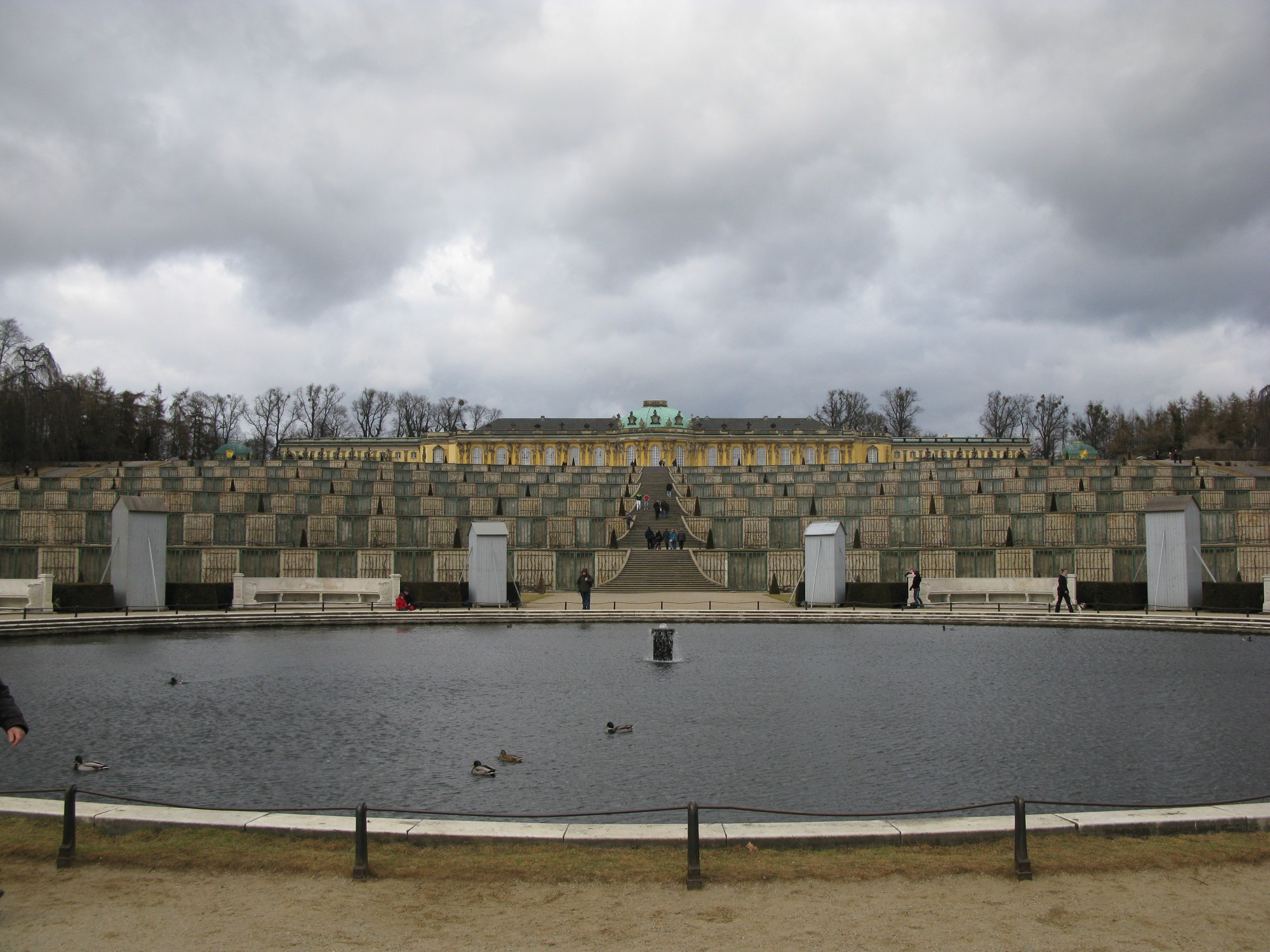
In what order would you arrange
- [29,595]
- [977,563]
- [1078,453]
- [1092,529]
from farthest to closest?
1. [1078,453]
2. [1092,529]
3. [977,563]
4. [29,595]

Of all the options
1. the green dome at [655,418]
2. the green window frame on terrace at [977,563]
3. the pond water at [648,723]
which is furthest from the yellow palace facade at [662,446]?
the pond water at [648,723]

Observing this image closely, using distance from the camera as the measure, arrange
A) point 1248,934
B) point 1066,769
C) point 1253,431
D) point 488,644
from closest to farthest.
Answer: point 1248,934 < point 1066,769 < point 488,644 < point 1253,431

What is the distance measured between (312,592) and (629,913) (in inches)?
1407

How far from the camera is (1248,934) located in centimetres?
849

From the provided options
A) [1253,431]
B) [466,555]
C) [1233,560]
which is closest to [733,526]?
[466,555]

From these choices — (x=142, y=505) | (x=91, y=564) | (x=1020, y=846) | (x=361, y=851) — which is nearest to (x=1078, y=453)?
(x=142, y=505)

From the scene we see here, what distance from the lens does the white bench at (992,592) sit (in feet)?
138

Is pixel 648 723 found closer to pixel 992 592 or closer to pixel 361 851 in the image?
pixel 361 851

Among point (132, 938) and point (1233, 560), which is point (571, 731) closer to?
point (132, 938)

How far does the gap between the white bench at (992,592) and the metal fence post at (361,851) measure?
34.9 meters

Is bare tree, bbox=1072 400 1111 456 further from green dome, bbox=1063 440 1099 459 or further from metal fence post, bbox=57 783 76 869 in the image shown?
metal fence post, bbox=57 783 76 869

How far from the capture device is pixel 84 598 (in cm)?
3866

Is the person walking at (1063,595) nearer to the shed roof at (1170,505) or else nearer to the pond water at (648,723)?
the shed roof at (1170,505)

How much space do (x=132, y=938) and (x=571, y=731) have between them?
363 inches
